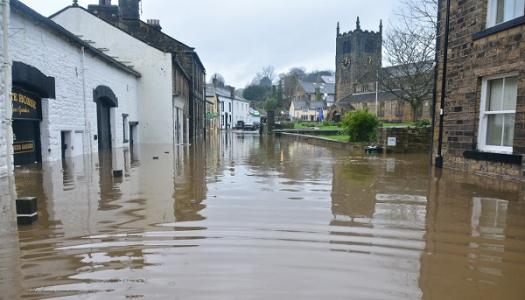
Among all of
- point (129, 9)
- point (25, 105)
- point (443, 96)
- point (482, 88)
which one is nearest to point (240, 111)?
point (129, 9)

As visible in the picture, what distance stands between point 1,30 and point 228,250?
8.67 m

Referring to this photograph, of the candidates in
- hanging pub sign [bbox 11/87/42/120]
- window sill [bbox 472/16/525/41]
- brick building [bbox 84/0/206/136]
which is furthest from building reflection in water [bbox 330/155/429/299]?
brick building [bbox 84/0/206/136]

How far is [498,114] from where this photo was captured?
9.13m

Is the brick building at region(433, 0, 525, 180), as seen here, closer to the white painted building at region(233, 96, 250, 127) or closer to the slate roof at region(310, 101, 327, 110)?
the white painted building at region(233, 96, 250, 127)

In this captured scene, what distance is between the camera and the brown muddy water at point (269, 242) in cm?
338

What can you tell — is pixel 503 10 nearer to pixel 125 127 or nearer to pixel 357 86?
pixel 125 127

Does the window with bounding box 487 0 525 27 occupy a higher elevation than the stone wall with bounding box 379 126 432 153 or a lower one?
higher

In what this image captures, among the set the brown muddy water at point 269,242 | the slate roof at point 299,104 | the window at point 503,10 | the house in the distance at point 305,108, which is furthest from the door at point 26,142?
the slate roof at point 299,104

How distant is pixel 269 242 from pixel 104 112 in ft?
57.2

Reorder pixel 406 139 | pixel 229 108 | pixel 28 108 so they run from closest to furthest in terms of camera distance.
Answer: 1. pixel 28 108
2. pixel 406 139
3. pixel 229 108

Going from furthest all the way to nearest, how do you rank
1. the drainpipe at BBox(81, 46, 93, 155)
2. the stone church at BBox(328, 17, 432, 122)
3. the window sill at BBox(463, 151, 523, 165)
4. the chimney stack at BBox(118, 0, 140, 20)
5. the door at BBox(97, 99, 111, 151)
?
1. the stone church at BBox(328, 17, 432, 122)
2. the chimney stack at BBox(118, 0, 140, 20)
3. the door at BBox(97, 99, 111, 151)
4. the drainpipe at BBox(81, 46, 93, 155)
5. the window sill at BBox(463, 151, 523, 165)

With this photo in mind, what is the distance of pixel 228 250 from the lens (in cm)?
427

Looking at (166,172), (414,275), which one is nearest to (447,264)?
(414,275)

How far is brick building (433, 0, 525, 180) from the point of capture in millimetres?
8445
